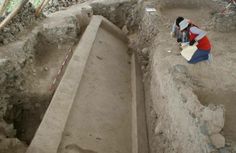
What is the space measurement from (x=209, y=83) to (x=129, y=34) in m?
5.02

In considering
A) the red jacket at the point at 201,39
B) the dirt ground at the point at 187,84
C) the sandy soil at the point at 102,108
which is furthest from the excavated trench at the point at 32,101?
the red jacket at the point at 201,39

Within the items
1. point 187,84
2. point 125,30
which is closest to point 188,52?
point 187,84

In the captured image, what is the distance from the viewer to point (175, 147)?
463 centimetres

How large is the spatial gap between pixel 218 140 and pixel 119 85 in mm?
3621

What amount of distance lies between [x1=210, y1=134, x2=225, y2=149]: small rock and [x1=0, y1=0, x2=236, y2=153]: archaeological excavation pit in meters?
0.01

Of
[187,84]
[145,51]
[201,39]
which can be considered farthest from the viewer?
[145,51]

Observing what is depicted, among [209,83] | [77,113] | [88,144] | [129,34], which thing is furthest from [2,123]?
[129,34]

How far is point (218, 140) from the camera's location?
3734mm

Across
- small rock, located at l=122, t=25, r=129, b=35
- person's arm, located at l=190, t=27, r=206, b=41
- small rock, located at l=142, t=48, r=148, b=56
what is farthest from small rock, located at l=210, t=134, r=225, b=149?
small rock, located at l=122, t=25, r=129, b=35

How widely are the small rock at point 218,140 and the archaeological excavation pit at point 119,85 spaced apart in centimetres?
1

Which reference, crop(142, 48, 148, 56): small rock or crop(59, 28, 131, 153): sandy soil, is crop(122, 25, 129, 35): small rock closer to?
crop(59, 28, 131, 153): sandy soil

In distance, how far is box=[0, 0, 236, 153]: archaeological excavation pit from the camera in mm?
4555

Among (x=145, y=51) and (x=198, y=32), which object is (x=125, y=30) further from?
(x=198, y=32)

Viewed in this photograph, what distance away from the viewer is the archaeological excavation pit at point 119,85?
4.55 m
